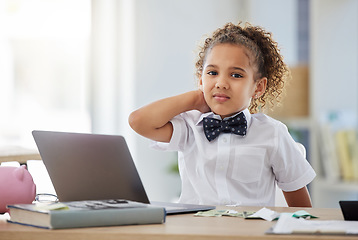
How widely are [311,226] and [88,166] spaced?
522mm

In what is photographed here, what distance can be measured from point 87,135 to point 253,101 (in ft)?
2.21

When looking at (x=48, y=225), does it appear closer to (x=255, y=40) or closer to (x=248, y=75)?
(x=248, y=75)

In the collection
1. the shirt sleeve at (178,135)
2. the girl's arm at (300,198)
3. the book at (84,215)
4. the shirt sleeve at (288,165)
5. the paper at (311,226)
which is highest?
the shirt sleeve at (178,135)

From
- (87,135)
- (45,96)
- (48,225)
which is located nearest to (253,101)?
(87,135)

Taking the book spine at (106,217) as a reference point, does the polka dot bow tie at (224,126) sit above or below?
above

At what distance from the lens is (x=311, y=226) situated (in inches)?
42.1

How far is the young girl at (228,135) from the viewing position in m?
1.67

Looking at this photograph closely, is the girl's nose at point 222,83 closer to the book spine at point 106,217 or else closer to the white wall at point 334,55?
the book spine at point 106,217

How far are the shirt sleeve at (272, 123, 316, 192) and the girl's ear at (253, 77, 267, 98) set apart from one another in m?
0.12

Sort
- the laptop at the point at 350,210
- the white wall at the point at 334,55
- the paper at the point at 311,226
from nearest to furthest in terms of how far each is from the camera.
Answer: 1. the paper at the point at 311,226
2. the laptop at the point at 350,210
3. the white wall at the point at 334,55

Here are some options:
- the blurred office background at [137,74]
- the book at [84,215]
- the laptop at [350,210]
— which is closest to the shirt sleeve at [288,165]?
the laptop at [350,210]

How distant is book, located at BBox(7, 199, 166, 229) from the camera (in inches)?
42.2

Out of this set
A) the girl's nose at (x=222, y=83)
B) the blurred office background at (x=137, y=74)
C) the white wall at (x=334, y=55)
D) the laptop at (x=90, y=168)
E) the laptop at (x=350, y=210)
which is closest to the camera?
the laptop at (x=350, y=210)

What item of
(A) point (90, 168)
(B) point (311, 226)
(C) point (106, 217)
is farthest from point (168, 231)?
(A) point (90, 168)
